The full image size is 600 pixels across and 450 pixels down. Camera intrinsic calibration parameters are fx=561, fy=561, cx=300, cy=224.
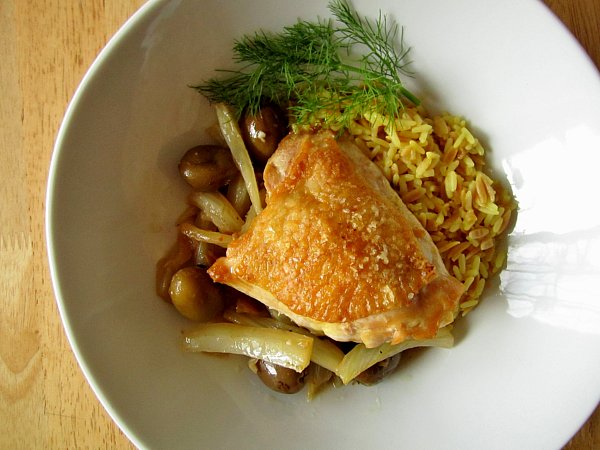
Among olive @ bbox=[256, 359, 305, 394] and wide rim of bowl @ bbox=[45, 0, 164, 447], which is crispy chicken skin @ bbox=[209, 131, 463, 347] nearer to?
olive @ bbox=[256, 359, 305, 394]

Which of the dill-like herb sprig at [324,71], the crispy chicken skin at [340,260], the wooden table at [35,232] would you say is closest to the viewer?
the crispy chicken skin at [340,260]

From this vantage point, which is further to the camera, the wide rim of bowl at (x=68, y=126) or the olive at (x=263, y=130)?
the olive at (x=263, y=130)

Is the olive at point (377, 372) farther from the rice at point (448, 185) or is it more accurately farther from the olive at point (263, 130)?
the olive at point (263, 130)

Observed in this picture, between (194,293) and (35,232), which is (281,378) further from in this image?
(35,232)

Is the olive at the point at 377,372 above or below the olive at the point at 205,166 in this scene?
below

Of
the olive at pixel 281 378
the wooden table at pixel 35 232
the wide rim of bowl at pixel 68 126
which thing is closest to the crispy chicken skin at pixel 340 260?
the olive at pixel 281 378

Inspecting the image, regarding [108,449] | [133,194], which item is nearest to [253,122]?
[133,194]

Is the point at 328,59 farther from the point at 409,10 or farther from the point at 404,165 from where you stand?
the point at 404,165
